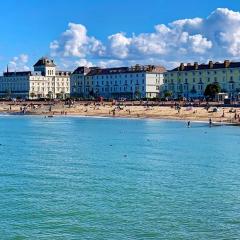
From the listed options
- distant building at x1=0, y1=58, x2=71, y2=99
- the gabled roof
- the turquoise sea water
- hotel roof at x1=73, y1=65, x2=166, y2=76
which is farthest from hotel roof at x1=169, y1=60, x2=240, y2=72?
the turquoise sea water

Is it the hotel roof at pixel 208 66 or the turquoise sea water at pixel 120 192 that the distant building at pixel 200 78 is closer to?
the hotel roof at pixel 208 66

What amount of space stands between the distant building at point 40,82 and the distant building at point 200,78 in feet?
145

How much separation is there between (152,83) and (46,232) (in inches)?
4687

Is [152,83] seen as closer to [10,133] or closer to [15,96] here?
[15,96]

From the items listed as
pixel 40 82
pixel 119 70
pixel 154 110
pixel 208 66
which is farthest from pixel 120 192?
pixel 40 82

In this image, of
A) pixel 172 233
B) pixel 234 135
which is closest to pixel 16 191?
pixel 172 233

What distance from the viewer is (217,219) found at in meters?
18.2

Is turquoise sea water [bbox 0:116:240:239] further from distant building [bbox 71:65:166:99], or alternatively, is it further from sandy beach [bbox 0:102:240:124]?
distant building [bbox 71:65:166:99]

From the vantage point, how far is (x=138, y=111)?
87562 mm

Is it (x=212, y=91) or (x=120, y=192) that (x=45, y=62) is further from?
(x=120, y=192)

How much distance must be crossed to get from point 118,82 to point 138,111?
55097 millimetres

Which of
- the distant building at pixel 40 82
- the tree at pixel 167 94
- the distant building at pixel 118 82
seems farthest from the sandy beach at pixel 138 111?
the distant building at pixel 40 82

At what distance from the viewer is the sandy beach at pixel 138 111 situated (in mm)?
73375

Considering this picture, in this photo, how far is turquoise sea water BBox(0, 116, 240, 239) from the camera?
17.2m
